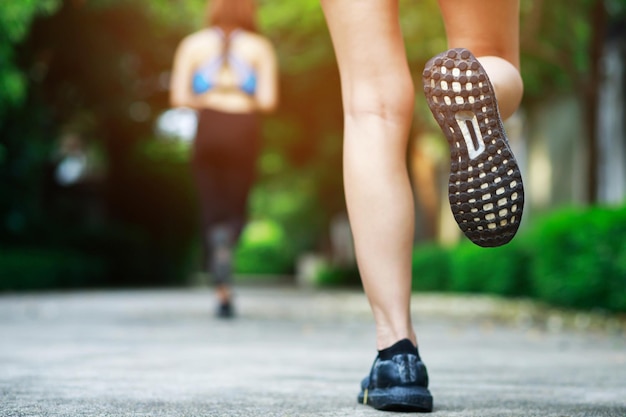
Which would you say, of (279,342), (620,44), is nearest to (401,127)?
(279,342)

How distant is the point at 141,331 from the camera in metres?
5.32

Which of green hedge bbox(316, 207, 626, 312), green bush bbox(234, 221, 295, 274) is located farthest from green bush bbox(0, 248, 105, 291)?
green bush bbox(234, 221, 295, 274)

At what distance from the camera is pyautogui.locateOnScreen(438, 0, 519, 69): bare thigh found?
2.62m

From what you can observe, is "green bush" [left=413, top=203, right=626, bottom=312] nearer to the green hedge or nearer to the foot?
the green hedge

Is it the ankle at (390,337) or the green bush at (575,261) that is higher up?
the green bush at (575,261)

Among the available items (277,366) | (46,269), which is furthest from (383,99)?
(46,269)

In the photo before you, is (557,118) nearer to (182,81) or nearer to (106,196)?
(106,196)

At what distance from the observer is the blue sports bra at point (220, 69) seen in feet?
21.1

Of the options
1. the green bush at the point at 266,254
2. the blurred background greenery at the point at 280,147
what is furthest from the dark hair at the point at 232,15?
the green bush at the point at 266,254

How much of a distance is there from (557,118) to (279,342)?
635 inches

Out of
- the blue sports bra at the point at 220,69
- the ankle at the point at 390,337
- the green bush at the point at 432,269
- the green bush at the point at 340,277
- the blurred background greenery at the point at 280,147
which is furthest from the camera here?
the green bush at the point at 340,277

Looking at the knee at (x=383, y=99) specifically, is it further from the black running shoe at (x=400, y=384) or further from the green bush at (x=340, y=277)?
the green bush at (x=340, y=277)

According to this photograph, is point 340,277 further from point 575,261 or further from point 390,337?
point 390,337

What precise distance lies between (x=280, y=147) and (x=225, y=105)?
51.7 ft
